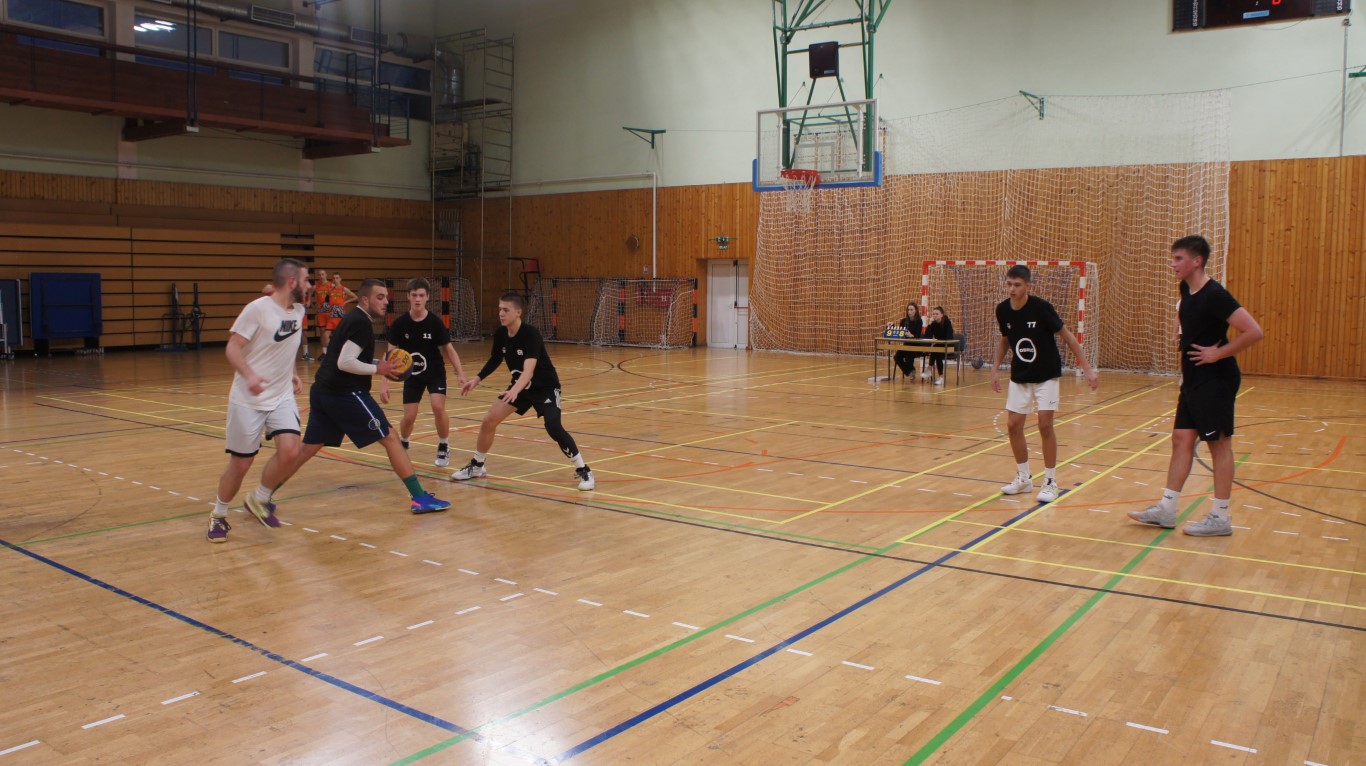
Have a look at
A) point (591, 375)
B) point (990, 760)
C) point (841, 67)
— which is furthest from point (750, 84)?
point (990, 760)

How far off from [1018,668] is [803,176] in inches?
596

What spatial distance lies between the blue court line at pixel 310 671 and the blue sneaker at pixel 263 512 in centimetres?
123

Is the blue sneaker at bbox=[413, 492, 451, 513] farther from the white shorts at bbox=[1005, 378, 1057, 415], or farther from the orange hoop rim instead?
the orange hoop rim

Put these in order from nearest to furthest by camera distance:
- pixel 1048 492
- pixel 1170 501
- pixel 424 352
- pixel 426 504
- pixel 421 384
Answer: pixel 1170 501 < pixel 426 504 < pixel 1048 492 < pixel 424 352 < pixel 421 384

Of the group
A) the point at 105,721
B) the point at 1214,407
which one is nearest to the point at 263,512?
the point at 105,721

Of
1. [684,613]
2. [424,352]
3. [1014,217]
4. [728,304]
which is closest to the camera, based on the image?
[684,613]

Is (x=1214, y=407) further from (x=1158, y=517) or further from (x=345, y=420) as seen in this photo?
(x=345, y=420)

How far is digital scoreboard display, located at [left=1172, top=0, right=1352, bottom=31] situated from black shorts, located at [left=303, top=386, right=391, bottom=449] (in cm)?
1463

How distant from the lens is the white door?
1015 inches

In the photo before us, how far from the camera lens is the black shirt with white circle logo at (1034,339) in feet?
25.2

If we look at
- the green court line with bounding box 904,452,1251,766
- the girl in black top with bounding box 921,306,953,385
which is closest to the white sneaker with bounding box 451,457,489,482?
the green court line with bounding box 904,452,1251,766

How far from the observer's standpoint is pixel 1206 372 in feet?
21.6

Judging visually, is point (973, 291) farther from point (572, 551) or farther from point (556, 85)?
point (572, 551)

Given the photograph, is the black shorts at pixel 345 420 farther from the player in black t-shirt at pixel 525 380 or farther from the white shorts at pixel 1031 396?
the white shorts at pixel 1031 396
